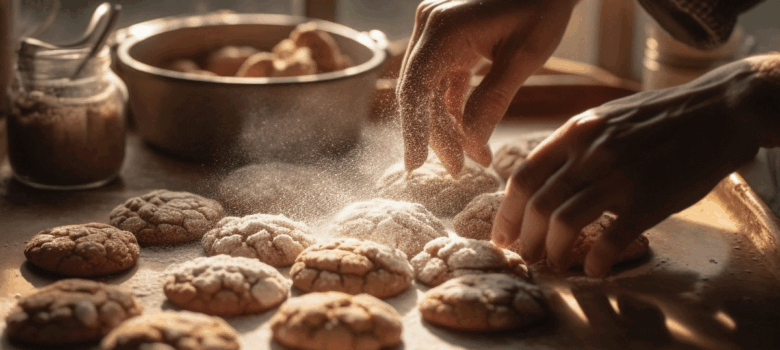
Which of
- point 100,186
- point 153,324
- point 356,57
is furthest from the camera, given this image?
point 356,57

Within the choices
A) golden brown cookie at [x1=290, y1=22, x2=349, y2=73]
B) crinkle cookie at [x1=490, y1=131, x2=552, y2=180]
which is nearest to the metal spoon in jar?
golden brown cookie at [x1=290, y1=22, x2=349, y2=73]

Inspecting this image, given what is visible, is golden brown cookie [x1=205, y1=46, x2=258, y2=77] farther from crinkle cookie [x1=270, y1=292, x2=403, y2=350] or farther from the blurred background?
crinkle cookie [x1=270, y1=292, x2=403, y2=350]

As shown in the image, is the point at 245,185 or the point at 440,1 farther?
the point at 245,185

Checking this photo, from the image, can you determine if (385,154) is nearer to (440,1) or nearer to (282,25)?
(440,1)

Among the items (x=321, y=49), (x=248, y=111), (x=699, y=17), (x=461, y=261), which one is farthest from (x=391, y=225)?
(x=699, y=17)

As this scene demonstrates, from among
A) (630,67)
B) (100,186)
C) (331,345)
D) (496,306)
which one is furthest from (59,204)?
(630,67)

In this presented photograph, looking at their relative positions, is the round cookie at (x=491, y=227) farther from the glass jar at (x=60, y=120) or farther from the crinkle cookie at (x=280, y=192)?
the glass jar at (x=60, y=120)

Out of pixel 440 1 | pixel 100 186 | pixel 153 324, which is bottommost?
pixel 100 186
